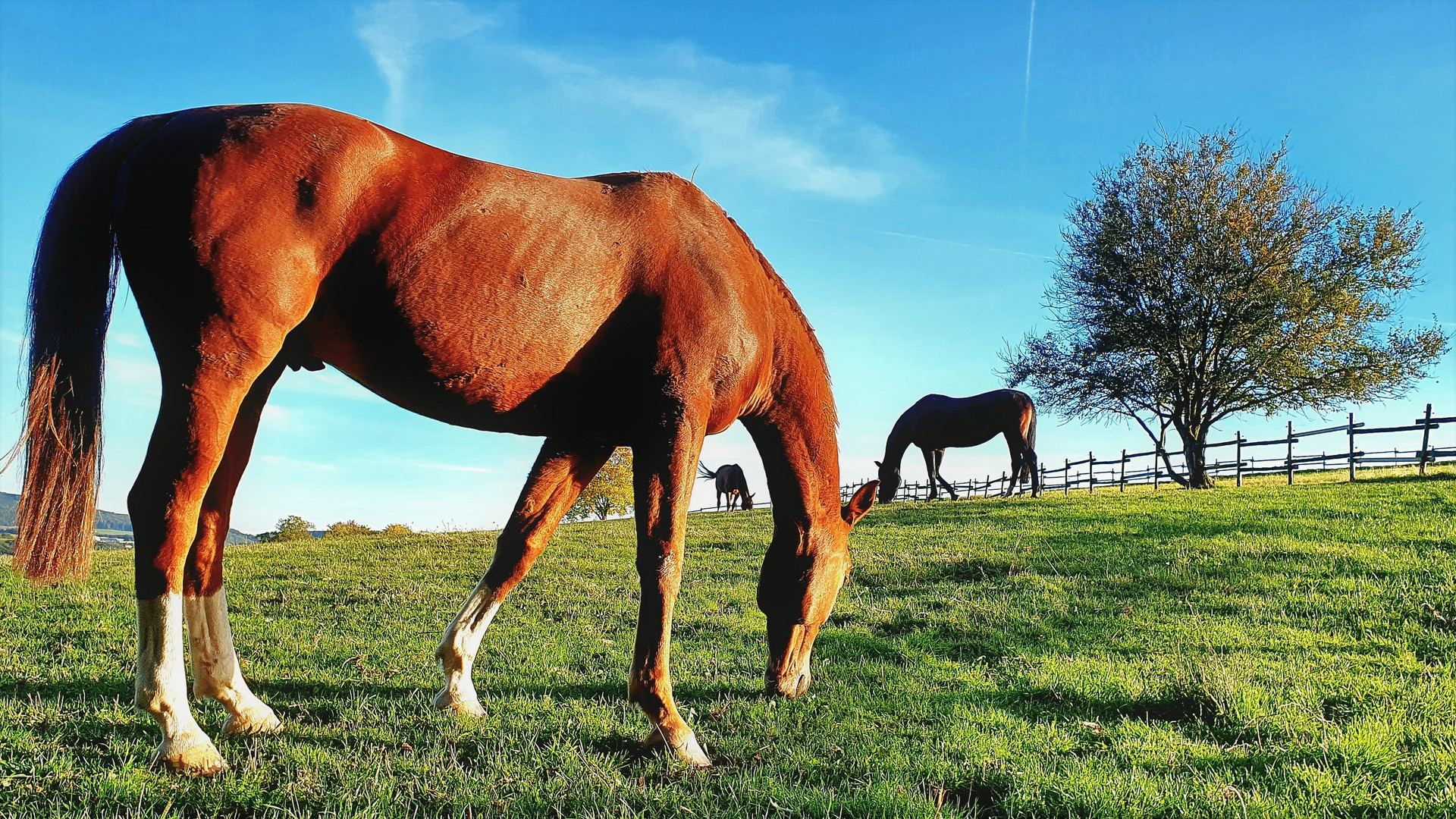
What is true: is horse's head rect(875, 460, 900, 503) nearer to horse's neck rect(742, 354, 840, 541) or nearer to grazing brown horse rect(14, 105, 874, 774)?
horse's neck rect(742, 354, 840, 541)

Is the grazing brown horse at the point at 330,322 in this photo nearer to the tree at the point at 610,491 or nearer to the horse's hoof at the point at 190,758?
the horse's hoof at the point at 190,758

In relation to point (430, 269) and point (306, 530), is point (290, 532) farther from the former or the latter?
point (430, 269)

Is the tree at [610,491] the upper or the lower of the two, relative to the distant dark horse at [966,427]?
lower

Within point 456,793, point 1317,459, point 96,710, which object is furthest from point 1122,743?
point 1317,459

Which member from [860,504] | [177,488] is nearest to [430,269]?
[177,488]

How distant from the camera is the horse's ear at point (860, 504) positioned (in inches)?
184

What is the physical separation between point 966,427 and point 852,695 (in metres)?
18.5

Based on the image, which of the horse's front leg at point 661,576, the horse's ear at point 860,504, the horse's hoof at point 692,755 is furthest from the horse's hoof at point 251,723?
the horse's ear at point 860,504

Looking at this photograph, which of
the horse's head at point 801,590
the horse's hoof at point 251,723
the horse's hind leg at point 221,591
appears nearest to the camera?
the horse's hind leg at point 221,591

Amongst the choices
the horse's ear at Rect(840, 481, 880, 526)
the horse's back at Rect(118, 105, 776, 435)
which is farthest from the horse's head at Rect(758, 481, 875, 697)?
the horse's back at Rect(118, 105, 776, 435)

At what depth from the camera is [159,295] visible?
3.20m

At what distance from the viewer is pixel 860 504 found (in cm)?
473

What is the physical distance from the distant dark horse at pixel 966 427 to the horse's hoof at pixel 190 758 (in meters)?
19.1

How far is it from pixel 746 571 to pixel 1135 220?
22618 millimetres
